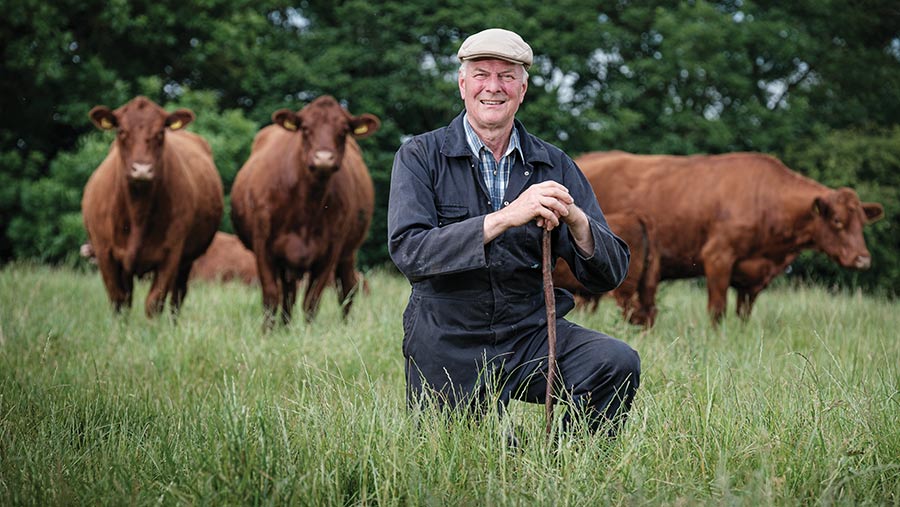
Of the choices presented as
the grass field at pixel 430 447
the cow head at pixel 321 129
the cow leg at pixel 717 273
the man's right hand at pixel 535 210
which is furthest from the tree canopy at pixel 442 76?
the man's right hand at pixel 535 210

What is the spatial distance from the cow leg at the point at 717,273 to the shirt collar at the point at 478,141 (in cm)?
541

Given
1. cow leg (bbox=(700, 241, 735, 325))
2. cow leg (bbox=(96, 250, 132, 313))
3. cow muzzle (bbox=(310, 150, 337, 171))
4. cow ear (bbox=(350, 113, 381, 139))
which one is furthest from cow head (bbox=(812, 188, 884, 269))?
cow leg (bbox=(96, 250, 132, 313))

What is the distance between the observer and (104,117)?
8289mm

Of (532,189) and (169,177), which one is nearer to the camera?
(532,189)

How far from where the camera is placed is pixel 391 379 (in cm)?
507

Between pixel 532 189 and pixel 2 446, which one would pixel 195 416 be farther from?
pixel 532 189

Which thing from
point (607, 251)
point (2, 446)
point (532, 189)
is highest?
point (532, 189)

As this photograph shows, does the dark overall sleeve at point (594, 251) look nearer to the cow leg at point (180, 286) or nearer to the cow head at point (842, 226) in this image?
the cow head at point (842, 226)

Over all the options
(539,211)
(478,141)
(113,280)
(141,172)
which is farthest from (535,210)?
(113,280)

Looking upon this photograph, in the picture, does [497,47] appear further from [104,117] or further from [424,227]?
[104,117]

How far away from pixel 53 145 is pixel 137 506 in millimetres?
18011

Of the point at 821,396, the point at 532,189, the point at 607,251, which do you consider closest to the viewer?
the point at 532,189

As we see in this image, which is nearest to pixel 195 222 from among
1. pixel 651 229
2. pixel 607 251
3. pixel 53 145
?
pixel 651 229

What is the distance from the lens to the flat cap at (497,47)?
12.4ft
